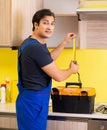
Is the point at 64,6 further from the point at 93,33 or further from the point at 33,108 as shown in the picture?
the point at 33,108

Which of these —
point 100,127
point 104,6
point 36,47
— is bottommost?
point 100,127

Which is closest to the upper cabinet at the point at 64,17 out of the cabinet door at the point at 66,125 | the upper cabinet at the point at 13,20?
the upper cabinet at the point at 13,20

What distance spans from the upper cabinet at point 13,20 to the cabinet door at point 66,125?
69 cm

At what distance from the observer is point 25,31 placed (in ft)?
8.27

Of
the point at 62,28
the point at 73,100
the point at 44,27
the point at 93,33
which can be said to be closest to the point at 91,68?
the point at 93,33

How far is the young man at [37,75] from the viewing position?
204 cm

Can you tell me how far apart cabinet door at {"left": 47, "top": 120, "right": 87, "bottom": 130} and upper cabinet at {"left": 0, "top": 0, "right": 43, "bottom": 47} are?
0.69 meters

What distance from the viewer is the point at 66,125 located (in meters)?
2.26

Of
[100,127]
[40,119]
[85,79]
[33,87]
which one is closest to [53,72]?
[33,87]

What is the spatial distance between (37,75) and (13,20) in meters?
0.54

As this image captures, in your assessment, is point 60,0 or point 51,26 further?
point 60,0

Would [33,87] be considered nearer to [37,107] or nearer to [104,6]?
[37,107]

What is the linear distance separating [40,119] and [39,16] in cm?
74

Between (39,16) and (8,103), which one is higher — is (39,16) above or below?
above
